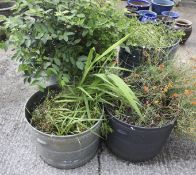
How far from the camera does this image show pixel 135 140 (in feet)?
6.21

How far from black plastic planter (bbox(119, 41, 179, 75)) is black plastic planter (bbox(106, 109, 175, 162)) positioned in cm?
57

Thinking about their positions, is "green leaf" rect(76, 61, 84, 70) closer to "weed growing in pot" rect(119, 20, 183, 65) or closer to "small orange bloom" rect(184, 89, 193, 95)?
"weed growing in pot" rect(119, 20, 183, 65)

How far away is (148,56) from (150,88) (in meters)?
0.29

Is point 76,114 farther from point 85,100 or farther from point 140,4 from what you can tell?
point 140,4

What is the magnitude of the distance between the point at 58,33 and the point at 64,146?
2.35 ft

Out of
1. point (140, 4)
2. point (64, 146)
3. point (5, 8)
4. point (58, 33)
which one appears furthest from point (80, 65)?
point (140, 4)

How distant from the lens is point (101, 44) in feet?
6.67

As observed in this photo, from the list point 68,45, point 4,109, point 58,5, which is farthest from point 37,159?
point 58,5

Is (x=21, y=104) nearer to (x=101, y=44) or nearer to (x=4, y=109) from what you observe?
(x=4, y=109)

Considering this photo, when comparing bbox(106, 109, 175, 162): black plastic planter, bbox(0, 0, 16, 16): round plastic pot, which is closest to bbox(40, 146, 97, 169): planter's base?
bbox(106, 109, 175, 162): black plastic planter

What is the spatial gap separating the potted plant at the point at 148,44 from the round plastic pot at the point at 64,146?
0.72 metres

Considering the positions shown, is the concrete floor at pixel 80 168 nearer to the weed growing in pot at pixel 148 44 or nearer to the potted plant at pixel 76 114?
the potted plant at pixel 76 114

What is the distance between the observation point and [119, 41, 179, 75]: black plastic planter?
2.19 meters

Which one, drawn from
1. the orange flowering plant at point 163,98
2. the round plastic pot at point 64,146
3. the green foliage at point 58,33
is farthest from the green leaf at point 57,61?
the orange flowering plant at point 163,98
